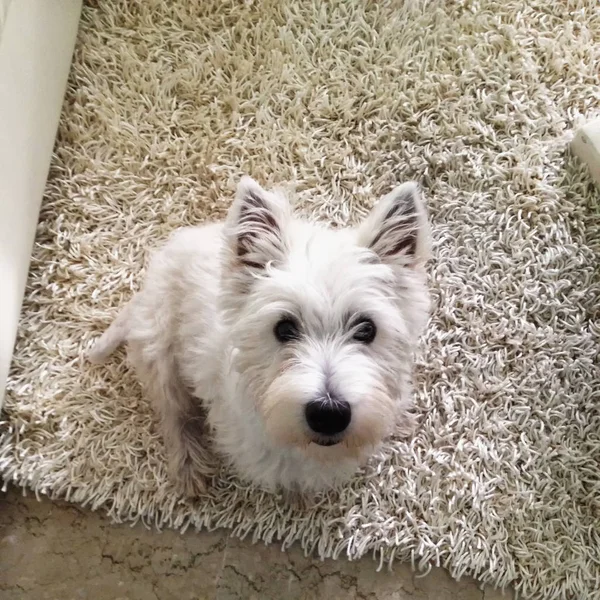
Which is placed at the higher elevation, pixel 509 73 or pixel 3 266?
pixel 509 73

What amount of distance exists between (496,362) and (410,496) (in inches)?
19.4

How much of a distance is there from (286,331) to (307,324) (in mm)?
52

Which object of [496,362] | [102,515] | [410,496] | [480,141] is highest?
[480,141]

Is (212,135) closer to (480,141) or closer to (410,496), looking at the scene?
(480,141)

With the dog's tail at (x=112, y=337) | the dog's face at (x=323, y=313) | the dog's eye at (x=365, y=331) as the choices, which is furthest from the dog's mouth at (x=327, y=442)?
the dog's tail at (x=112, y=337)

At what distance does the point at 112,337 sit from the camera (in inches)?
75.5

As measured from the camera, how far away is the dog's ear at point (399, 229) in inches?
54.2

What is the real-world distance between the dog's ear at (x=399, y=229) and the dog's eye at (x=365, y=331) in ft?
0.47

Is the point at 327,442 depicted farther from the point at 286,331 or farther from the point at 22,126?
the point at 22,126

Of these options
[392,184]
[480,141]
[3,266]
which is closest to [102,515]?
[3,266]

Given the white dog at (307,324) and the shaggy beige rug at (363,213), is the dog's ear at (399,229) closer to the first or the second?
the white dog at (307,324)

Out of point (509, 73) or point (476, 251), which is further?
point (509, 73)

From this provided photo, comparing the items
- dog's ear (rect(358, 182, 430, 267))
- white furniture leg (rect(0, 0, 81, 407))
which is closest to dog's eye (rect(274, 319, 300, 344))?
dog's ear (rect(358, 182, 430, 267))

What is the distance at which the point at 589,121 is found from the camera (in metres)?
2.26
